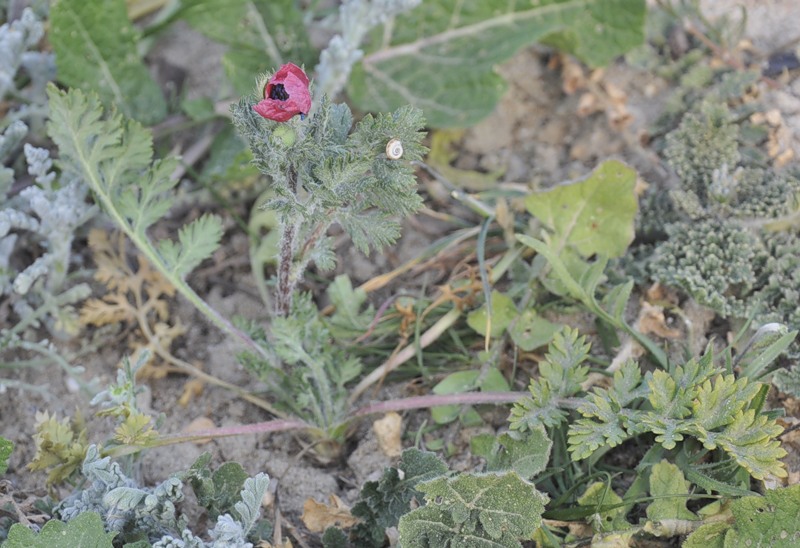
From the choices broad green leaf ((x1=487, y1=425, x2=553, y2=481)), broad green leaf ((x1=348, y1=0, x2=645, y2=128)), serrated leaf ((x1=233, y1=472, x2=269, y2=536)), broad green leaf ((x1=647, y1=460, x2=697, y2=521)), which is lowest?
broad green leaf ((x1=647, y1=460, x2=697, y2=521))

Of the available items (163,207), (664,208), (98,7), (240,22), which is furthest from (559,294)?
(98,7)

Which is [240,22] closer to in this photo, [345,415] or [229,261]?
[229,261]

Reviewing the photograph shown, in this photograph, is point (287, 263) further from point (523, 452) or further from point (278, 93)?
point (523, 452)

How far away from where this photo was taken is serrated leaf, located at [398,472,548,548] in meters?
1.77

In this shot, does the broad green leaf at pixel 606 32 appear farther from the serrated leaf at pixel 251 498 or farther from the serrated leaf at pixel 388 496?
the serrated leaf at pixel 251 498

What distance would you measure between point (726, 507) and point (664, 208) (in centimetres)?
98

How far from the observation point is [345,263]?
2.79 metres

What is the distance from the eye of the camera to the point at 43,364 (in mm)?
2453

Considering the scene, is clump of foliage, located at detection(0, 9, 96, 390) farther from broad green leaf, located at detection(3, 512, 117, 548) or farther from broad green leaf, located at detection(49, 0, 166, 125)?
broad green leaf, located at detection(3, 512, 117, 548)

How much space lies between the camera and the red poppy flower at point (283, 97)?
1.63m

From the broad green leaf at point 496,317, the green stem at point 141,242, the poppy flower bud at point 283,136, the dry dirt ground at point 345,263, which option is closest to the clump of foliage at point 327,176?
the poppy flower bud at point 283,136

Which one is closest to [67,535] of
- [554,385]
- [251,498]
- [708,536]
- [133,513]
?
[133,513]

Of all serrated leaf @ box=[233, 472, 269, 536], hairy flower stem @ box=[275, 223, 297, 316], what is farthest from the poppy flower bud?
serrated leaf @ box=[233, 472, 269, 536]

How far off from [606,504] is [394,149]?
3.16 ft
